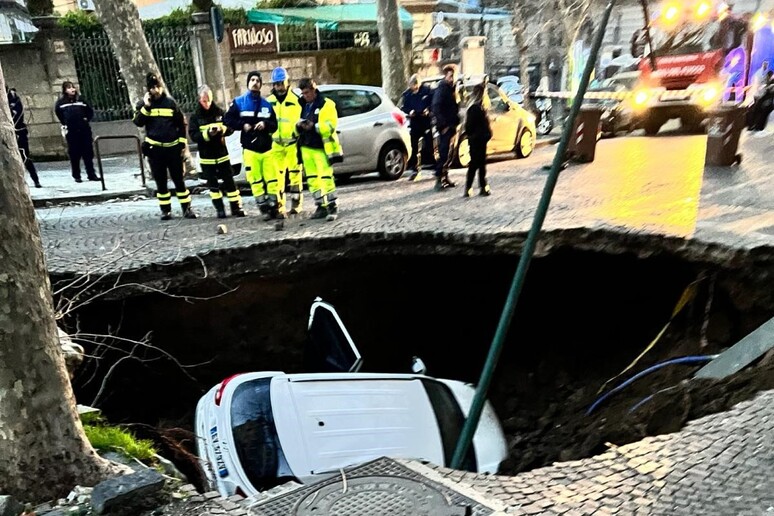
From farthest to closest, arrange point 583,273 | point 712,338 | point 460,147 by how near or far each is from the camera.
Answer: point 460,147
point 583,273
point 712,338

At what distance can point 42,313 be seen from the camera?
290 cm

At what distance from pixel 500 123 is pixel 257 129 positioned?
261 inches

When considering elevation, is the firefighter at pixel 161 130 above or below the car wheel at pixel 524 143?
above

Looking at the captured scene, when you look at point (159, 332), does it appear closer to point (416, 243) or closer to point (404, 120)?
point (416, 243)

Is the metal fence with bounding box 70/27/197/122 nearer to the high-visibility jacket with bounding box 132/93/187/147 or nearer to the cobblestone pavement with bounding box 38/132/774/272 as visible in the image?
the cobblestone pavement with bounding box 38/132/774/272

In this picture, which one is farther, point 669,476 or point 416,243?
point 416,243

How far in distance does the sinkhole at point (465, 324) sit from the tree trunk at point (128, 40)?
564 centimetres

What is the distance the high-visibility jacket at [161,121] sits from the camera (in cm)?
745

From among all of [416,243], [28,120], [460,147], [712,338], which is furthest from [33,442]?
[28,120]

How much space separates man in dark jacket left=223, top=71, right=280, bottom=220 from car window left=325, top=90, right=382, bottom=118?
3041 millimetres

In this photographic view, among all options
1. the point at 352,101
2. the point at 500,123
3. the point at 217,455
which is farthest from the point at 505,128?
the point at 217,455

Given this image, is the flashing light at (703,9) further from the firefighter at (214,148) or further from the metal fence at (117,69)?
the metal fence at (117,69)

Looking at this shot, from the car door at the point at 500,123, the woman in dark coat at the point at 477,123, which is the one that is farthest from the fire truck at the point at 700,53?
the woman in dark coat at the point at 477,123

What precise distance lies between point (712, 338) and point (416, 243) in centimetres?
314
